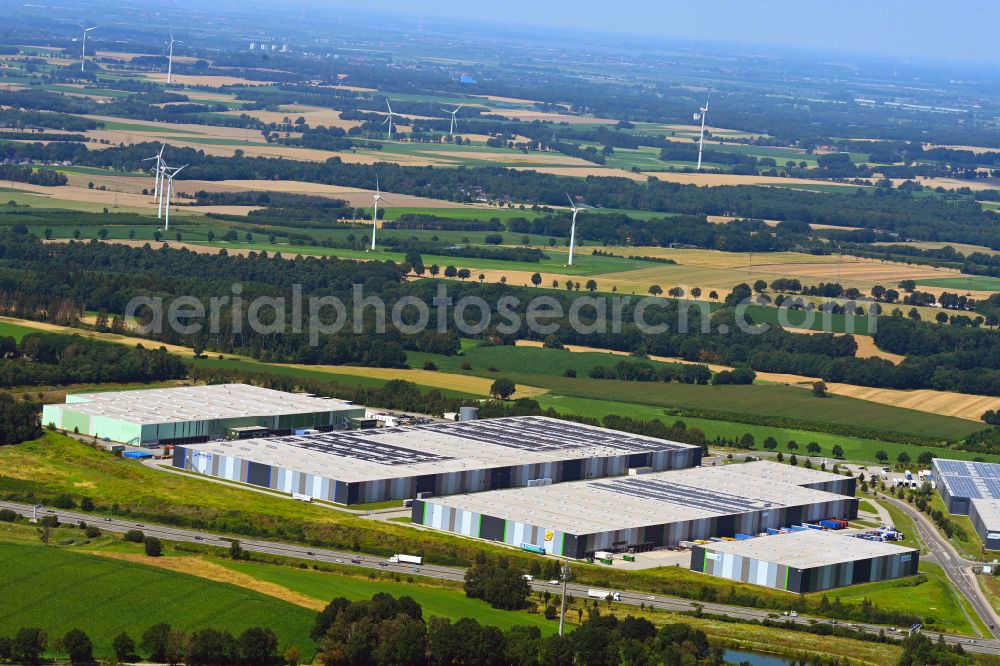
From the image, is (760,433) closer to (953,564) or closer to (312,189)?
(953,564)

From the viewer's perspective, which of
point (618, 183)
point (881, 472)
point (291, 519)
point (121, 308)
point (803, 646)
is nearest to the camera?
point (803, 646)

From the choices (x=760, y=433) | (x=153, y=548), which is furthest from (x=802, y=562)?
(x=760, y=433)

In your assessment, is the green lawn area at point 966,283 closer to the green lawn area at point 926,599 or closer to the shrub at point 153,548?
the green lawn area at point 926,599

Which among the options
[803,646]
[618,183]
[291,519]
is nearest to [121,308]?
[291,519]

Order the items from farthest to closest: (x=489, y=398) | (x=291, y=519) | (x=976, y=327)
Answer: (x=976, y=327), (x=489, y=398), (x=291, y=519)

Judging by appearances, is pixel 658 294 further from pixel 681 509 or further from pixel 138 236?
pixel 681 509

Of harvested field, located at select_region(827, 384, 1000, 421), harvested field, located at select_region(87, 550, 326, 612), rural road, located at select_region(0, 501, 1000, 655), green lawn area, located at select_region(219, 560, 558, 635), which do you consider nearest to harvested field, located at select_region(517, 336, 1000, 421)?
harvested field, located at select_region(827, 384, 1000, 421)
